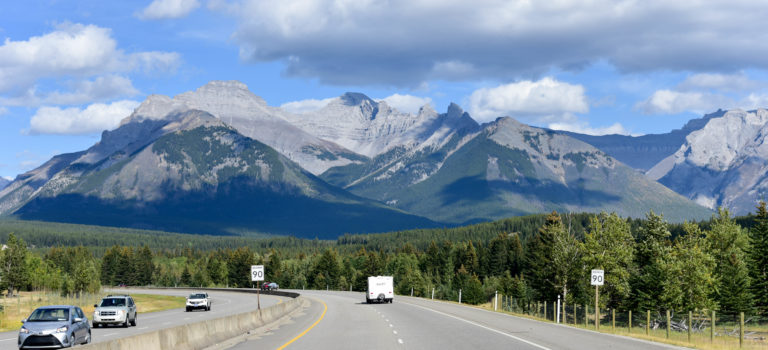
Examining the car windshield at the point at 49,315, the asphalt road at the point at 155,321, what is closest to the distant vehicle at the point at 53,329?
the car windshield at the point at 49,315

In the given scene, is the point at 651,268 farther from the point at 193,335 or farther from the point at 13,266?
the point at 13,266

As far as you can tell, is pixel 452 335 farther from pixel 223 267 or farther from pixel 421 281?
pixel 223 267

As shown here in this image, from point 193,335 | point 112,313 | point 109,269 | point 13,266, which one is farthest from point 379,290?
point 109,269

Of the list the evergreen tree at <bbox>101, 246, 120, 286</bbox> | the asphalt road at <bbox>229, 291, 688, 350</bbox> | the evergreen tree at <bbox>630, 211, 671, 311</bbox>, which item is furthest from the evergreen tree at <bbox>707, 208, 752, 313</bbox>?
the evergreen tree at <bbox>101, 246, 120, 286</bbox>

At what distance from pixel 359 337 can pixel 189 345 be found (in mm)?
8195

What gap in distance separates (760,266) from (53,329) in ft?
221

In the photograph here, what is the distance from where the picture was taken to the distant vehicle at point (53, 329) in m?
29.5

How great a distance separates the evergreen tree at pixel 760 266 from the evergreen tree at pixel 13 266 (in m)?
111

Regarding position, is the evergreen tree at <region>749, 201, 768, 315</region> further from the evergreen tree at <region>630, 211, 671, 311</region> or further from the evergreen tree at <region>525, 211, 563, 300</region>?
the evergreen tree at <region>525, 211, 563, 300</region>

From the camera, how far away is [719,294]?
76125 millimetres

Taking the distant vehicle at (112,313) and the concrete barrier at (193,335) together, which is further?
the distant vehicle at (112,313)

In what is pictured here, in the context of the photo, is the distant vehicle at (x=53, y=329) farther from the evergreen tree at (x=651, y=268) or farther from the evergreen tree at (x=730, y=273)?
the evergreen tree at (x=730, y=273)

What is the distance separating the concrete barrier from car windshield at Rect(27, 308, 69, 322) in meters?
5.72

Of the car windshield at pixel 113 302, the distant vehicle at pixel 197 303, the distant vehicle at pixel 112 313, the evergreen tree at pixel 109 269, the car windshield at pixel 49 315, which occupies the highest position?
the car windshield at pixel 49 315
